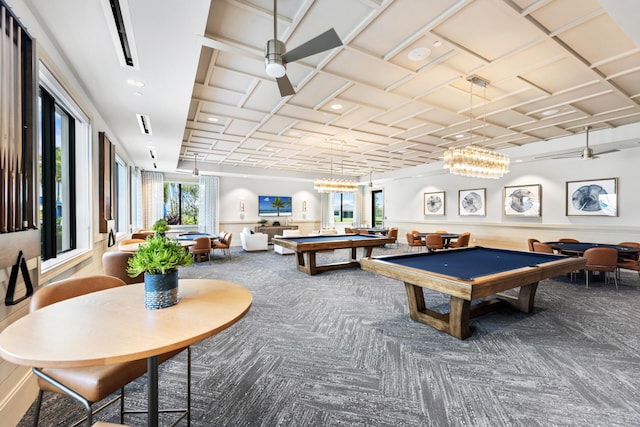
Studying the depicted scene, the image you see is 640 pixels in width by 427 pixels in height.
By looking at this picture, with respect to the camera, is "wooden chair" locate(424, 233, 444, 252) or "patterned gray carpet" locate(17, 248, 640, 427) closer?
"patterned gray carpet" locate(17, 248, 640, 427)

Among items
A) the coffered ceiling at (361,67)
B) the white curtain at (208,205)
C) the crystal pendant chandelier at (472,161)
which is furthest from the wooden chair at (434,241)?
the white curtain at (208,205)

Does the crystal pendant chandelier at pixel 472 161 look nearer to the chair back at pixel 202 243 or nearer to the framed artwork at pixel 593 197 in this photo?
the framed artwork at pixel 593 197

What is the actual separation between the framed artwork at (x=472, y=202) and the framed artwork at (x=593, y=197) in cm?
215

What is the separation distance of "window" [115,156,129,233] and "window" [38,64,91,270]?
3268mm

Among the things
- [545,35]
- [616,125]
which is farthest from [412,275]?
[616,125]

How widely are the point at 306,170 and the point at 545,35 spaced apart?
9089mm

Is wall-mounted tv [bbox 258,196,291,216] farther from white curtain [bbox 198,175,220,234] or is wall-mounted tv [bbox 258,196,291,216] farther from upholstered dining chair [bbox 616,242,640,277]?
upholstered dining chair [bbox 616,242,640,277]

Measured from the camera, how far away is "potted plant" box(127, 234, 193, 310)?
139cm

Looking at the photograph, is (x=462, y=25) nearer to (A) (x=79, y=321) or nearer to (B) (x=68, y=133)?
(A) (x=79, y=321)

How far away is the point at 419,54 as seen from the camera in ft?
10.4

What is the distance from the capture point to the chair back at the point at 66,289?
1.62 metres

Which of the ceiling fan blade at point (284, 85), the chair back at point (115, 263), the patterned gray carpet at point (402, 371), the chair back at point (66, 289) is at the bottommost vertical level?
the patterned gray carpet at point (402, 371)

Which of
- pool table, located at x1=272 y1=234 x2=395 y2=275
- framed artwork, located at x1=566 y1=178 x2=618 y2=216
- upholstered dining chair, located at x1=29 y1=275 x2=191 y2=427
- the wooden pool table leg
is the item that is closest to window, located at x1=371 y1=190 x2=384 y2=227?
pool table, located at x1=272 y1=234 x2=395 y2=275

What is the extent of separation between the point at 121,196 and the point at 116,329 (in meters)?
7.38
